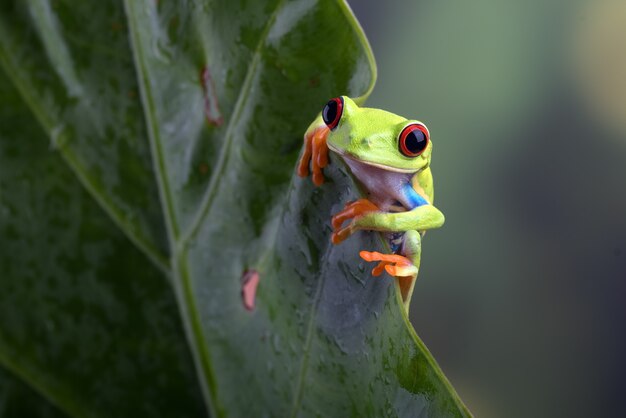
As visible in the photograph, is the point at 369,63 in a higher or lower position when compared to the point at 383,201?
higher

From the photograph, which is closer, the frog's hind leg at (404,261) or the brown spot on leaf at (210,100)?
the frog's hind leg at (404,261)

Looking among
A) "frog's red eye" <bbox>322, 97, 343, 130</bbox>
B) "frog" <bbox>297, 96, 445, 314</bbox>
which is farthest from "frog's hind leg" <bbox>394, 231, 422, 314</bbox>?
"frog's red eye" <bbox>322, 97, 343, 130</bbox>

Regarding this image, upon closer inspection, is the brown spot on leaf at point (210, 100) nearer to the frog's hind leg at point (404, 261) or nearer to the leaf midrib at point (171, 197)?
the leaf midrib at point (171, 197)

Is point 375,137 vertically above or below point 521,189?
above

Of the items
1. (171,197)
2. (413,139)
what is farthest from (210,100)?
(413,139)

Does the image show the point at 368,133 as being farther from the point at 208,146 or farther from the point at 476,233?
the point at 476,233

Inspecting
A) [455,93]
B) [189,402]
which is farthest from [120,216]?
[455,93]

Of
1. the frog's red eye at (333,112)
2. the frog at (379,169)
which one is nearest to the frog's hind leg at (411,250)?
the frog at (379,169)

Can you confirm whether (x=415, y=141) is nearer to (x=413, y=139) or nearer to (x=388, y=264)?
(x=413, y=139)
